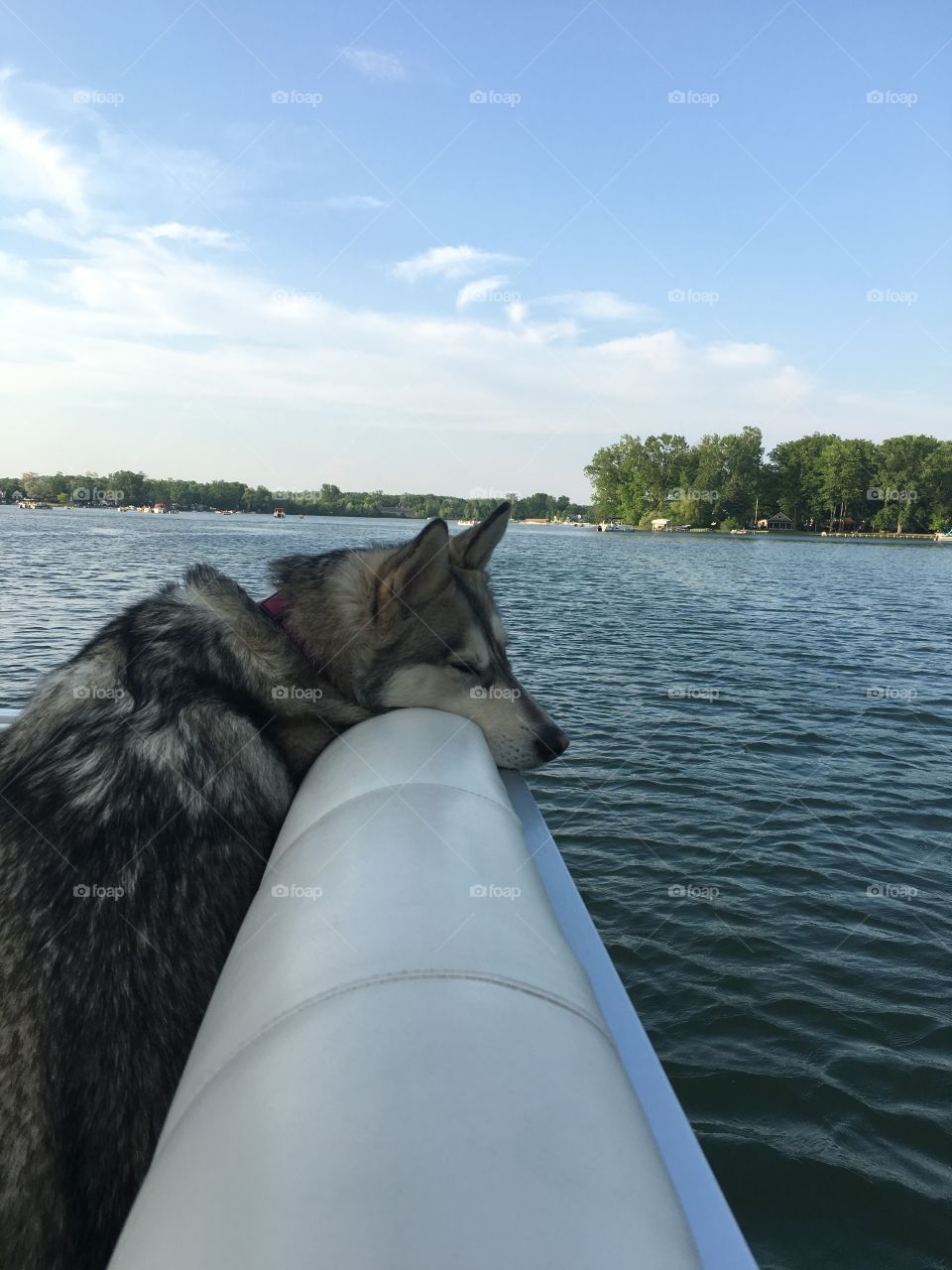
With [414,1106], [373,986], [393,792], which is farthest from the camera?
[393,792]

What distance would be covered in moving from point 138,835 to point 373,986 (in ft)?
3.48

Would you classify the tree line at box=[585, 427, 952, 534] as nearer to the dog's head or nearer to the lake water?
the lake water

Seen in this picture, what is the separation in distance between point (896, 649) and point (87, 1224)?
24.8 m

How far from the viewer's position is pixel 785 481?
Answer: 138 metres

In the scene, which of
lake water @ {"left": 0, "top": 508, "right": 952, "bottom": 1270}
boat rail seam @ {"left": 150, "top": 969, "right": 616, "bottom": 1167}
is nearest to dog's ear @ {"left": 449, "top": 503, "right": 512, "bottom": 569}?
lake water @ {"left": 0, "top": 508, "right": 952, "bottom": 1270}

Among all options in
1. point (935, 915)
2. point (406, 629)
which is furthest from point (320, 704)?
point (935, 915)

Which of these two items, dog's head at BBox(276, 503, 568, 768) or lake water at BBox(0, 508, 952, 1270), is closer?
dog's head at BBox(276, 503, 568, 768)

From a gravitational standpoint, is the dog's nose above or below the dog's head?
below

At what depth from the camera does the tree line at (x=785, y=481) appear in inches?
4889

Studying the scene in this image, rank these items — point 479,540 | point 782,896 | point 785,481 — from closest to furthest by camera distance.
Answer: point 479,540
point 782,896
point 785,481

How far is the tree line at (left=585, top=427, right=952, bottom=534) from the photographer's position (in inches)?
4889

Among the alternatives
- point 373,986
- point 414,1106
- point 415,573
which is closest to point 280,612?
point 415,573

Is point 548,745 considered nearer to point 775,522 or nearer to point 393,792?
point 393,792

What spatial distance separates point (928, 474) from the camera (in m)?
120
